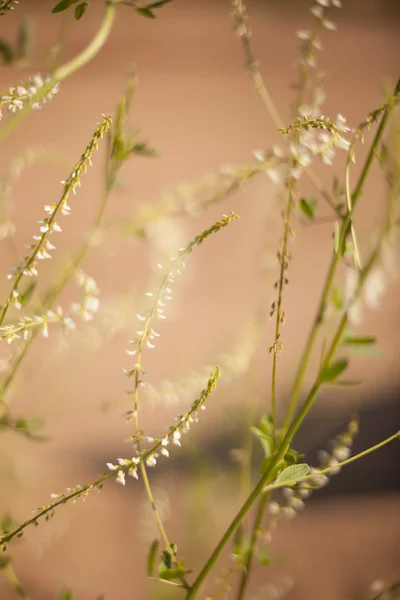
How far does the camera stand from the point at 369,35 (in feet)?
4.87

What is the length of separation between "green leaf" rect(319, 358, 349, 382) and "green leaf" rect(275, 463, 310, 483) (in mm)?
53

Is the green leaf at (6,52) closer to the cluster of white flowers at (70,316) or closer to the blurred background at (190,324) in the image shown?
the blurred background at (190,324)

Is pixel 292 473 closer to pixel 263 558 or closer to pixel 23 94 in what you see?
pixel 263 558

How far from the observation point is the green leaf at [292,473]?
247 mm

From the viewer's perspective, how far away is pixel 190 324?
3.96ft

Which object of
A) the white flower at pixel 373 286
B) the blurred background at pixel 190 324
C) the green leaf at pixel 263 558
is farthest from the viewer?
the blurred background at pixel 190 324

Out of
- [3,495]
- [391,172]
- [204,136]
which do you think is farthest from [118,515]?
[204,136]

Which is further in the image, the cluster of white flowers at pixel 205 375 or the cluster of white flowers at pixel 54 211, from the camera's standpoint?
the cluster of white flowers at pixel 205 375

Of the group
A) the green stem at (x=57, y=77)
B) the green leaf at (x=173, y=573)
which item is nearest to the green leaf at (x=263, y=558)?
the green leaf at (x=173, y=573)

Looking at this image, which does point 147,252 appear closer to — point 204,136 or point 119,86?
point 204,136

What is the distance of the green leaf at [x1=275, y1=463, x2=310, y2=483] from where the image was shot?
0.25m

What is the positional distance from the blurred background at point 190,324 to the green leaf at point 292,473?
0.08 meters

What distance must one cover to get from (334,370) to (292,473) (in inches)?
2.5

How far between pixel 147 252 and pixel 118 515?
2.24 ft
